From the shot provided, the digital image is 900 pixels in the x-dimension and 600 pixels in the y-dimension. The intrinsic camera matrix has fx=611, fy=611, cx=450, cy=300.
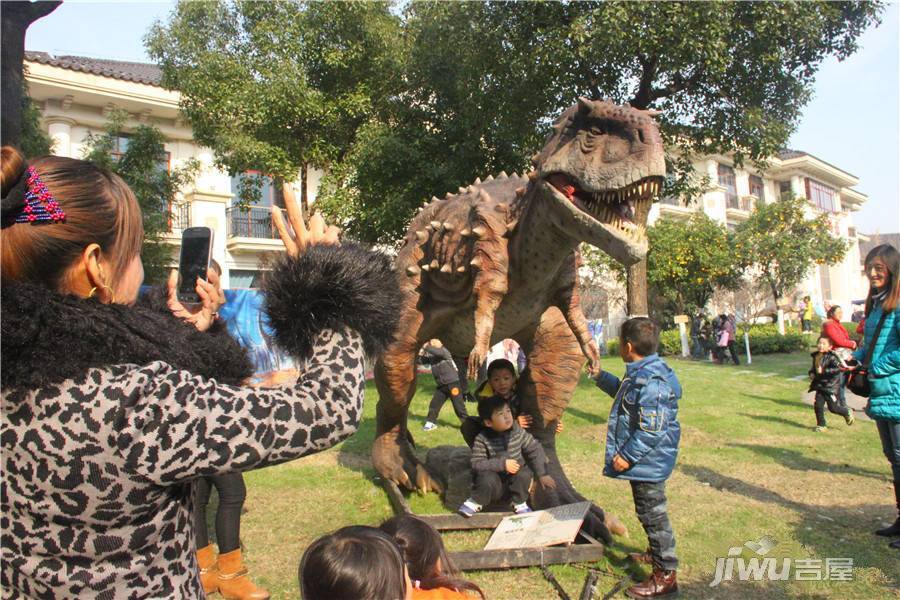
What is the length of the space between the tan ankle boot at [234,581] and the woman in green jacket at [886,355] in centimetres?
371

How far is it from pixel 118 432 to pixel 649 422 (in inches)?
102

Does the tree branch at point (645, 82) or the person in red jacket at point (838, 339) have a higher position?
the tree branch at point (645, 82)

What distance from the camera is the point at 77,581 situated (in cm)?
119

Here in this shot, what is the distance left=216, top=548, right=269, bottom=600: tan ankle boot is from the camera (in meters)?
3.06

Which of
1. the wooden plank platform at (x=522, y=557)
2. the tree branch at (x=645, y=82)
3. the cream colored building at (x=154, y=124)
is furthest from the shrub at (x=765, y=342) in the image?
the wooden plank platform at (x=522, y=557)

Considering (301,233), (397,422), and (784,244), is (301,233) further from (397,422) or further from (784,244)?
(784,244)

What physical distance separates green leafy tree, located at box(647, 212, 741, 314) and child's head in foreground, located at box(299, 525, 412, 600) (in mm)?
19864

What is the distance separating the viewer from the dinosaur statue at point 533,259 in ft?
9.32

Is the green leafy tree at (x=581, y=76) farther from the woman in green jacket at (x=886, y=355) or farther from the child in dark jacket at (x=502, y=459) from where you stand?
the child in dark jacket at (x=502, y=459)

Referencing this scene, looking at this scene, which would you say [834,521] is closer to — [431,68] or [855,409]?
[855,409]

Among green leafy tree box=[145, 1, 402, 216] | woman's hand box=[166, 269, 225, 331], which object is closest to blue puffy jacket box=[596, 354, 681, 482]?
woman's hand box=[166, 269, 225, 331]

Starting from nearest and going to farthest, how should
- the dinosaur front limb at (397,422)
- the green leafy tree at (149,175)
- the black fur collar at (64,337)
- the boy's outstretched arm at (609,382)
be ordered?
the black fur collar at (64,337) < the boy's outstretched arm at (609,382) < the dinosaur front limb at (397,422) < the green leafy tree at (149,175)

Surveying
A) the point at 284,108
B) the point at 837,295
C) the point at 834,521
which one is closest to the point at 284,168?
the point at 284,108

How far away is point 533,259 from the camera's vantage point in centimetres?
344
